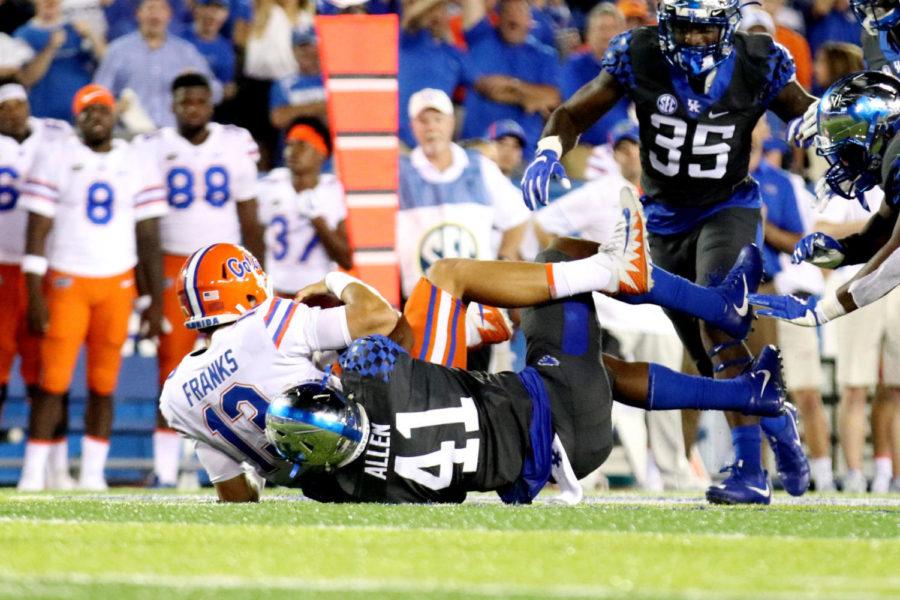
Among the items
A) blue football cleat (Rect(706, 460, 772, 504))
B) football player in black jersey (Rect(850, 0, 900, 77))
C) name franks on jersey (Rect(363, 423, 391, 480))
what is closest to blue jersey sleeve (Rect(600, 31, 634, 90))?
football player in black jersey (Rect(850, 0, 900, 77))

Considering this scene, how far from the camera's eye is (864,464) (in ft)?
33.3

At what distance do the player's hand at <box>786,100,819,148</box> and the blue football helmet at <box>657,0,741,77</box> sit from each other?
380mm

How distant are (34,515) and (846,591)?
116 inches

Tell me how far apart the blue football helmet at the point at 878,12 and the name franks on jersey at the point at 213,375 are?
3.12 m

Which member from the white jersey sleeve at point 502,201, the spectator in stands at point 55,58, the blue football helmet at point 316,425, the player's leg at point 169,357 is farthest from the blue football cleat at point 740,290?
the spectator in stands at point 55,58

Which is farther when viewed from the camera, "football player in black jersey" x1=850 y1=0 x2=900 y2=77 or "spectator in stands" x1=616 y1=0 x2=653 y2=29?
"spectator in stands" x1=616 y1=0 x2=653 y2=29

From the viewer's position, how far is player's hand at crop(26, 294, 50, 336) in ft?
28.0

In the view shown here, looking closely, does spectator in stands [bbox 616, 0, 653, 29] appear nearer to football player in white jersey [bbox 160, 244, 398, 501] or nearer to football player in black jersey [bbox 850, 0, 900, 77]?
football player in black jersey [bbox 850, 0, 900, 77]

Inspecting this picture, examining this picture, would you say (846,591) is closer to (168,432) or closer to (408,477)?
(408,477)

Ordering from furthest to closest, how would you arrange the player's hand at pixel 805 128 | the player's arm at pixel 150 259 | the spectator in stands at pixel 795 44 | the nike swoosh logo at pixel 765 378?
1. the spectator in stands at pixel 795 44
2. the player's arm at pixel 150 259
3. the player's hand at pixel 805 128
4. the nike swoosh logo at pixel 765 378

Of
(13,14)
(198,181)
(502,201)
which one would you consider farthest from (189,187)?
(13,14)

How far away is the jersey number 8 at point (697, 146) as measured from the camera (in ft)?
19.0

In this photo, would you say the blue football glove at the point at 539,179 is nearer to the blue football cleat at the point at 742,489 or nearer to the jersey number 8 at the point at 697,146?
the jersey number 8 at the point at 697,146

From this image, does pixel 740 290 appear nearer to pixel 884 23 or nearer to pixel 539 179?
pixel 539 179
